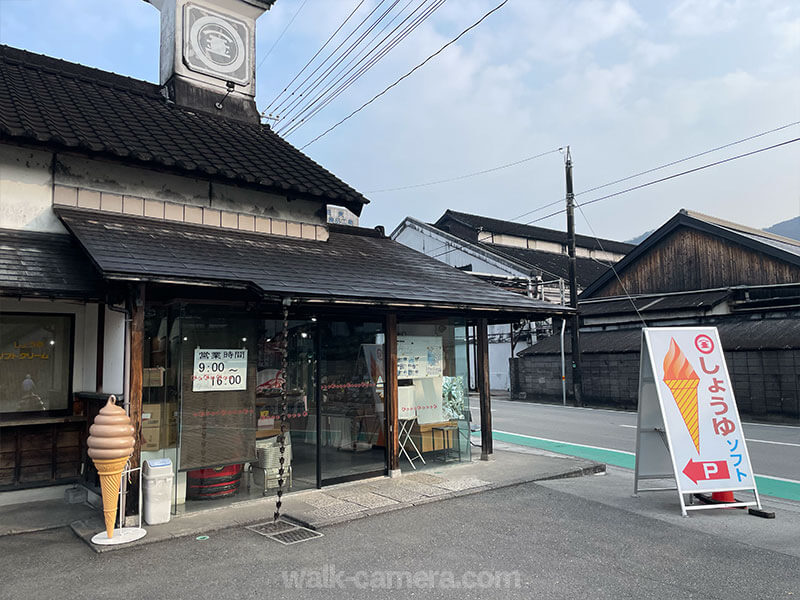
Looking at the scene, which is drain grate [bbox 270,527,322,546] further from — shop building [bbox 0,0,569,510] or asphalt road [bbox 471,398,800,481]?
asphalt road [bbox 471,398,800,481]

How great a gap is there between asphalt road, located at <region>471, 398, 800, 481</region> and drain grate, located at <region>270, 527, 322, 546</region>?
7.69 m

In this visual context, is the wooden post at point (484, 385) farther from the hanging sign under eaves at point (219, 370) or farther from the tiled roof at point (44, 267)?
the tiled roof at point (44, 267)

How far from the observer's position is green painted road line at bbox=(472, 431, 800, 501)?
7.96m

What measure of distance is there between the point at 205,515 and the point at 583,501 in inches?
183

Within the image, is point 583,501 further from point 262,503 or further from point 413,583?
point 262,503

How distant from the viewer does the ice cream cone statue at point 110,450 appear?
5.51 metres

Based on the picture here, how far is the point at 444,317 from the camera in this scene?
924 centimetres

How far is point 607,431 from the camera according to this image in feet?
46.2

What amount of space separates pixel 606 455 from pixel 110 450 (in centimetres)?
887

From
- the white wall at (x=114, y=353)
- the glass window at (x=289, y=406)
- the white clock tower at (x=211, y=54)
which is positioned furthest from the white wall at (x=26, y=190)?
the white clock tower at (x=211, y=54)

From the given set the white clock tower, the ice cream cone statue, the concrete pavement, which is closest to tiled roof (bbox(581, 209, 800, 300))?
the concrete pavement

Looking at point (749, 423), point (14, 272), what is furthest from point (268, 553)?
point (749, 423)

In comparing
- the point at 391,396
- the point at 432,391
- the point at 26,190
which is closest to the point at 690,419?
the point at 432,391

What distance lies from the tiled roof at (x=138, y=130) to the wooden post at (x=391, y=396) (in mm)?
2803
